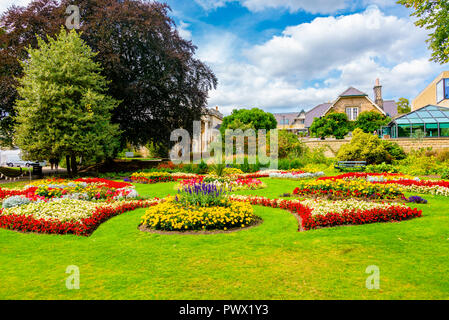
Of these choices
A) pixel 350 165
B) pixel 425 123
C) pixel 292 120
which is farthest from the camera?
pixel 292 120

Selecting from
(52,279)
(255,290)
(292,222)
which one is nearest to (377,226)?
(292,222)

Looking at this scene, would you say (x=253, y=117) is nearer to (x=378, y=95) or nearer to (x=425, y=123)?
(x=378, y=95)

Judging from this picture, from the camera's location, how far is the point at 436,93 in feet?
130

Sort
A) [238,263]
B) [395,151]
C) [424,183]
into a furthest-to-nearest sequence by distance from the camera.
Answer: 1. [395,151]
2. [424,183]
3. [238,263]

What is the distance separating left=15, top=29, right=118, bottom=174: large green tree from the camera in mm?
15570

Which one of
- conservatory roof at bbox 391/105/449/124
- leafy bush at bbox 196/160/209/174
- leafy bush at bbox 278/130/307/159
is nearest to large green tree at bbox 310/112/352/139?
conservatory roof at bbox 391/105/449/124

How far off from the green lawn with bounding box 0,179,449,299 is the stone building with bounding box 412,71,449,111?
3909 cm

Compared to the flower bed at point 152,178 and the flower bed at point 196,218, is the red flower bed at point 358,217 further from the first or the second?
the flower bed at point 152,178

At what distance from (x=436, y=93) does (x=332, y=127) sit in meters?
16.6

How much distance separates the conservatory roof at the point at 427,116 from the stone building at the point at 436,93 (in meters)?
7.93

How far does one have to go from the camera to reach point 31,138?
1598cm

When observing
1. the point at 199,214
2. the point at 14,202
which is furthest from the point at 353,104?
the point at 14,202

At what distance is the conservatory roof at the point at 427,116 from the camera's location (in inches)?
1095
